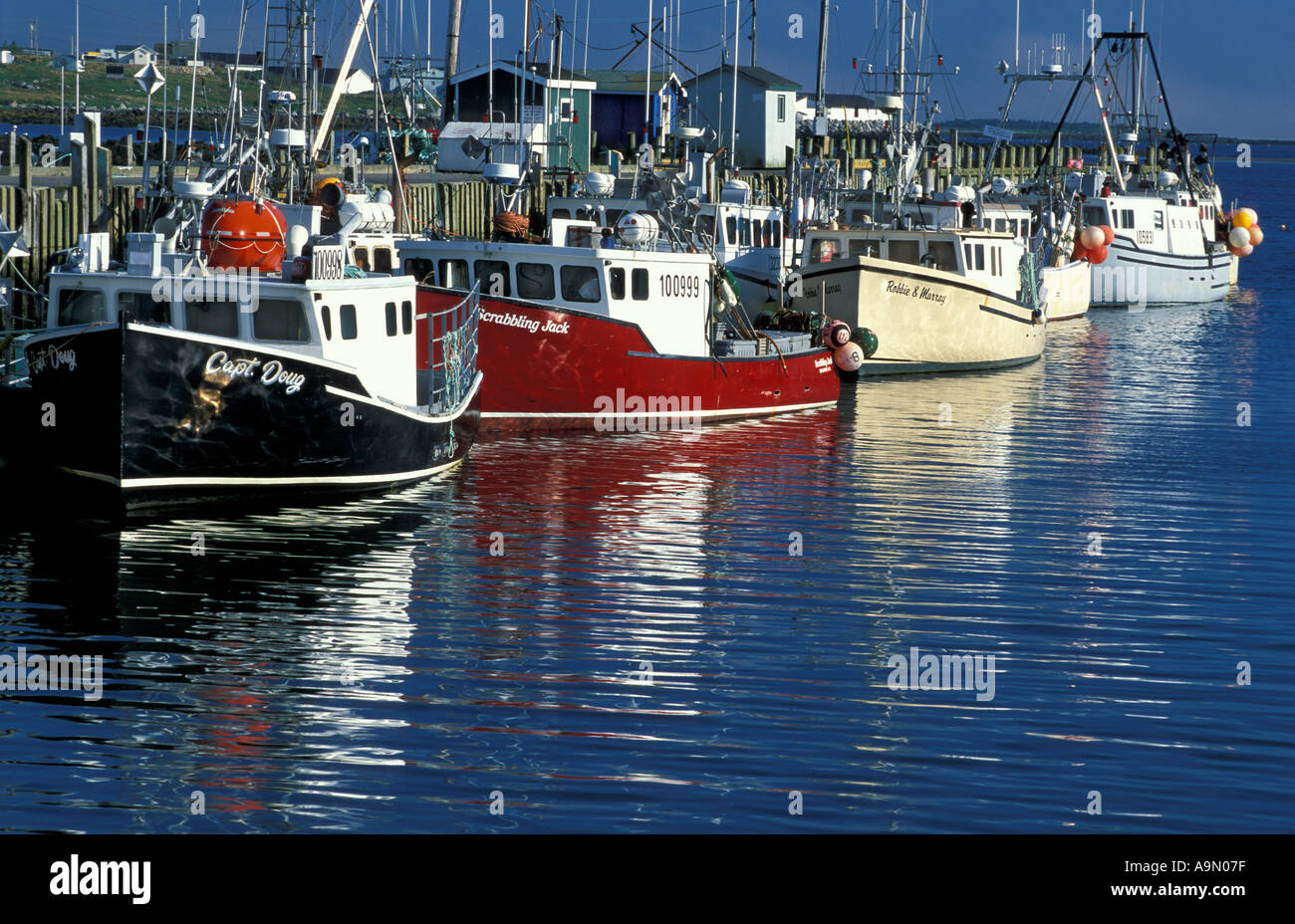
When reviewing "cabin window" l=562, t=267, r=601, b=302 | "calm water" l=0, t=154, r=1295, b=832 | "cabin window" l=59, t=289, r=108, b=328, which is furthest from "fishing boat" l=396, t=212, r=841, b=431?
"cabin window" l=59, t=289, r=108, b=328

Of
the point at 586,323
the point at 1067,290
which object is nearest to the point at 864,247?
the point at 586,323

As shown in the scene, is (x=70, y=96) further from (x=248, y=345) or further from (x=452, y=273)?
(x=248, y=345)

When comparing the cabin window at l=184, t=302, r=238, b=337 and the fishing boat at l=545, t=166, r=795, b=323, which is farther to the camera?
the fishing boat at l=545, t=166, r=795, b=323

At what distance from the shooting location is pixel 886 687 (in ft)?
41.9

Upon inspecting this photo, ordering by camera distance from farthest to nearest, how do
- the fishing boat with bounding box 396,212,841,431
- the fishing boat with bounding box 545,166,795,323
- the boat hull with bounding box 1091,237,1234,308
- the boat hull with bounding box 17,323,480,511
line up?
the boat hull with bounding box 1091,237,1234,308 < the fishing boat with bounding box 545,166,795,323 < the fishing boat with bounding box 396,212,841,431 < the boat hull with bounding box 17,323,480,511

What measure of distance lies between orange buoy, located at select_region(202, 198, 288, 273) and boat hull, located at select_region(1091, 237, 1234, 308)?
122ft

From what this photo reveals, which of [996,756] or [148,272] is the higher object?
[148,272]

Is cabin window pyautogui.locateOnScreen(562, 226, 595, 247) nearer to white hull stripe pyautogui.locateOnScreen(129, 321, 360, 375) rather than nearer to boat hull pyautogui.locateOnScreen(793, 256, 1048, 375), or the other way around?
white hull stripe pyautogui.locateOnScreen(129, 321, 360, 375)

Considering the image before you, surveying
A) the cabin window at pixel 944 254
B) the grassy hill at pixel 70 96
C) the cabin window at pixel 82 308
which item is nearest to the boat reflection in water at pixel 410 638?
the cabin window at pixel 82 308

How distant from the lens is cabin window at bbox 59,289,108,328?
18469mm

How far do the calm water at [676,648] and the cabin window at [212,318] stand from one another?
213cm

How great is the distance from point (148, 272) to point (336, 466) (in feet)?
9.80
